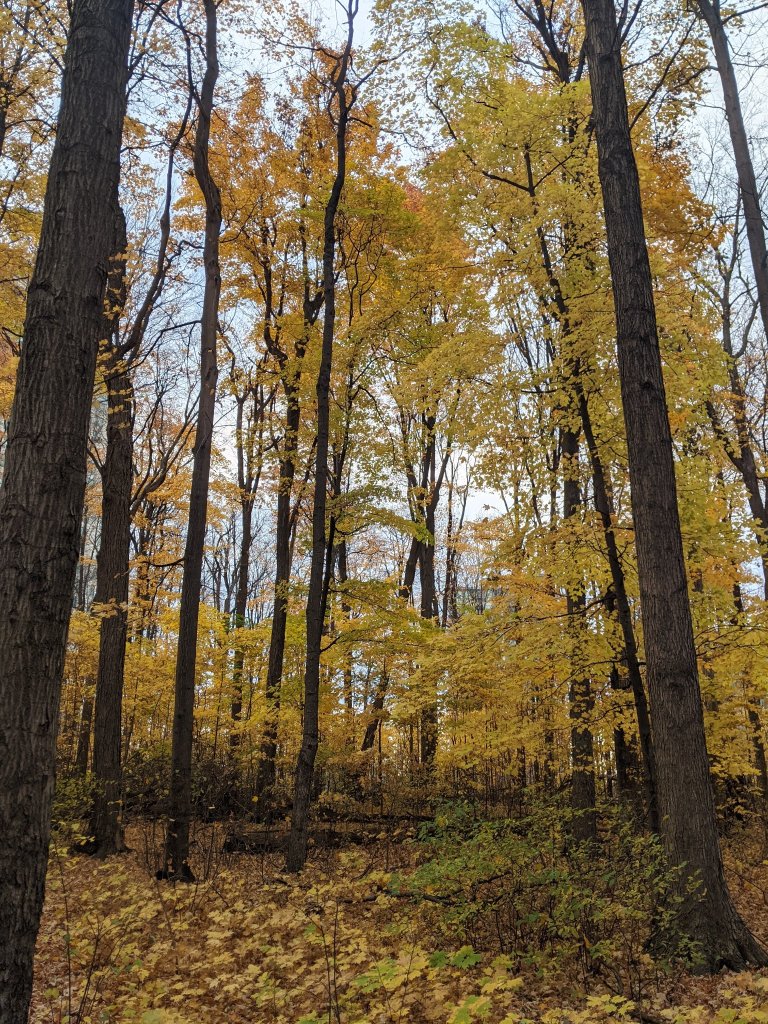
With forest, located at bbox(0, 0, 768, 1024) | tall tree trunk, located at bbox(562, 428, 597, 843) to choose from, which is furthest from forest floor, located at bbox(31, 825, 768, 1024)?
tall tree trunk, located at bbox(562, 428, 597, 843)

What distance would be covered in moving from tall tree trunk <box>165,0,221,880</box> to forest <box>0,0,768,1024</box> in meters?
0.05

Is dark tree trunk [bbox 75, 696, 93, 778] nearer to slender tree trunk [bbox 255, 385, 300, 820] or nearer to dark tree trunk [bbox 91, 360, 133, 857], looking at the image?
slender tree trunk [bbox 255, 385, 300, 820]

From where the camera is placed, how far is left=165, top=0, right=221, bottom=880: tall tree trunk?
24.4 feet

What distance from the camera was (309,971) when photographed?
4.35 meters

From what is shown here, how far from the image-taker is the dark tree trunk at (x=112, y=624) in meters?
8.34

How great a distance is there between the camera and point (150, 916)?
5230mm

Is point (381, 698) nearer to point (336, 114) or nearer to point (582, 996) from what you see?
point (582, 996)

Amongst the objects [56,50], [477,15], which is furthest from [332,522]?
[56,50]

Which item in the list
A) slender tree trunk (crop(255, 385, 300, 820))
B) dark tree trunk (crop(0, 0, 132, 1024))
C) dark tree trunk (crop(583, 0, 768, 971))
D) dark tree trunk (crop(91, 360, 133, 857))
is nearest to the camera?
dark tree trunk (crop(0, 0, 132, 1024))

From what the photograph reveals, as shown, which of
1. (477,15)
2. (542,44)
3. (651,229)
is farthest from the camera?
(542,44)

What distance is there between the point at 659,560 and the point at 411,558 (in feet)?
31.3

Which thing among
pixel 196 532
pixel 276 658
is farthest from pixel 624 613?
pixel 276 658

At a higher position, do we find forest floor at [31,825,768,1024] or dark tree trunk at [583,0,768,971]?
dark tree trunk at [583,0,768,971]

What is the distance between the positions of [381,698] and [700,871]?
6603 millimetres
